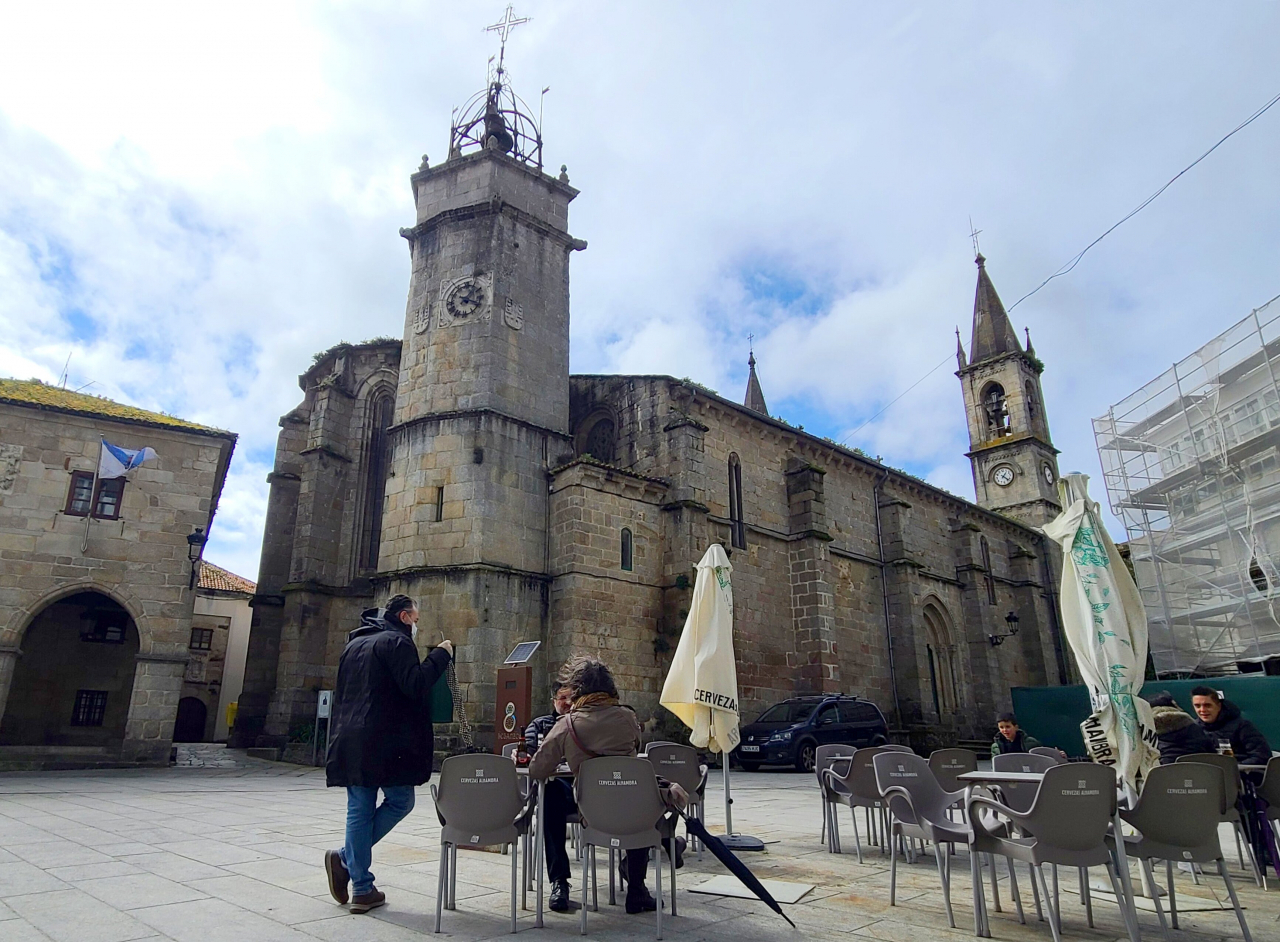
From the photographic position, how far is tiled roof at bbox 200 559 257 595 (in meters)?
34.8

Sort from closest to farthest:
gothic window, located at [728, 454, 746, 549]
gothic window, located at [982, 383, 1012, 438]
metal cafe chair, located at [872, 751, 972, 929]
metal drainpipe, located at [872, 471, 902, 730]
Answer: metal cafe chair, located at [872, 751, 972, 929] → gothic window, located at [728, 454, 746, 549] → metal drainpipe, located at [872, 471, 902, 730] → gothic window, located at [982, 383, 1012, 438]

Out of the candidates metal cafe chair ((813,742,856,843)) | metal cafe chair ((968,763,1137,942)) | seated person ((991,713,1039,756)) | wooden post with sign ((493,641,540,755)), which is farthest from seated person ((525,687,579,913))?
wooden post with sign ((493,641,540,755))

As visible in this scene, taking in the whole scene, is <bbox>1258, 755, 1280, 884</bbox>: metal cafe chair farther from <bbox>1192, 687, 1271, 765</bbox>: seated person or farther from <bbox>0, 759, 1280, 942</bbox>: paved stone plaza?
<bbox>1192, 687, 1271, 765</bbox>: seated person

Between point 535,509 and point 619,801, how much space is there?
43.9ft

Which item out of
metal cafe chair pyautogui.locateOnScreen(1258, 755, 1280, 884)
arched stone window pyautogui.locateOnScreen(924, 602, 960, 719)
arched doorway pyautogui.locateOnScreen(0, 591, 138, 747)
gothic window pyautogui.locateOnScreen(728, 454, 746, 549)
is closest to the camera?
metal cafe chair pyautogui.locateOnScreen(1258, 755, 1280, 884)

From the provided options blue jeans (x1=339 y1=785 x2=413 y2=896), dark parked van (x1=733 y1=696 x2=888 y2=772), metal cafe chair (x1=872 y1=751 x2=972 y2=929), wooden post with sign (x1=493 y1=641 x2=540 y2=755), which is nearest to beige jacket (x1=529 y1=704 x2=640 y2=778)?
blue jeans (x1=339 y1=785 x2=413 y2=896)

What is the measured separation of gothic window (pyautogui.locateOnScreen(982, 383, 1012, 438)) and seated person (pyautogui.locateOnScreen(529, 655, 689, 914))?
41718 mm

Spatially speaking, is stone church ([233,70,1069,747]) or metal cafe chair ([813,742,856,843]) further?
stone church ([233,70,1069,747])

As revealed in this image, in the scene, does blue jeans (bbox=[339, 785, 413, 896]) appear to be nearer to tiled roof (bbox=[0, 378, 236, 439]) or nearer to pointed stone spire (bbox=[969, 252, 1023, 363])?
tiled roof (bbox=[0, 378, 236, 439])

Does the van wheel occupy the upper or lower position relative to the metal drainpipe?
lower

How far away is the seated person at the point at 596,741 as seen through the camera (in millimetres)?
4816

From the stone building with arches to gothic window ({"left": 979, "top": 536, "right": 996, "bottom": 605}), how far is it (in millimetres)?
26986

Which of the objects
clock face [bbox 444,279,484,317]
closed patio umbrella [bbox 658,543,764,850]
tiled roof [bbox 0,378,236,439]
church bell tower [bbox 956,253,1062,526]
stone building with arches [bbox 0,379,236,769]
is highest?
church bell tower [bbox 956,253,1062,526]

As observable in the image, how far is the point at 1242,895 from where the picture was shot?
5633 mm
